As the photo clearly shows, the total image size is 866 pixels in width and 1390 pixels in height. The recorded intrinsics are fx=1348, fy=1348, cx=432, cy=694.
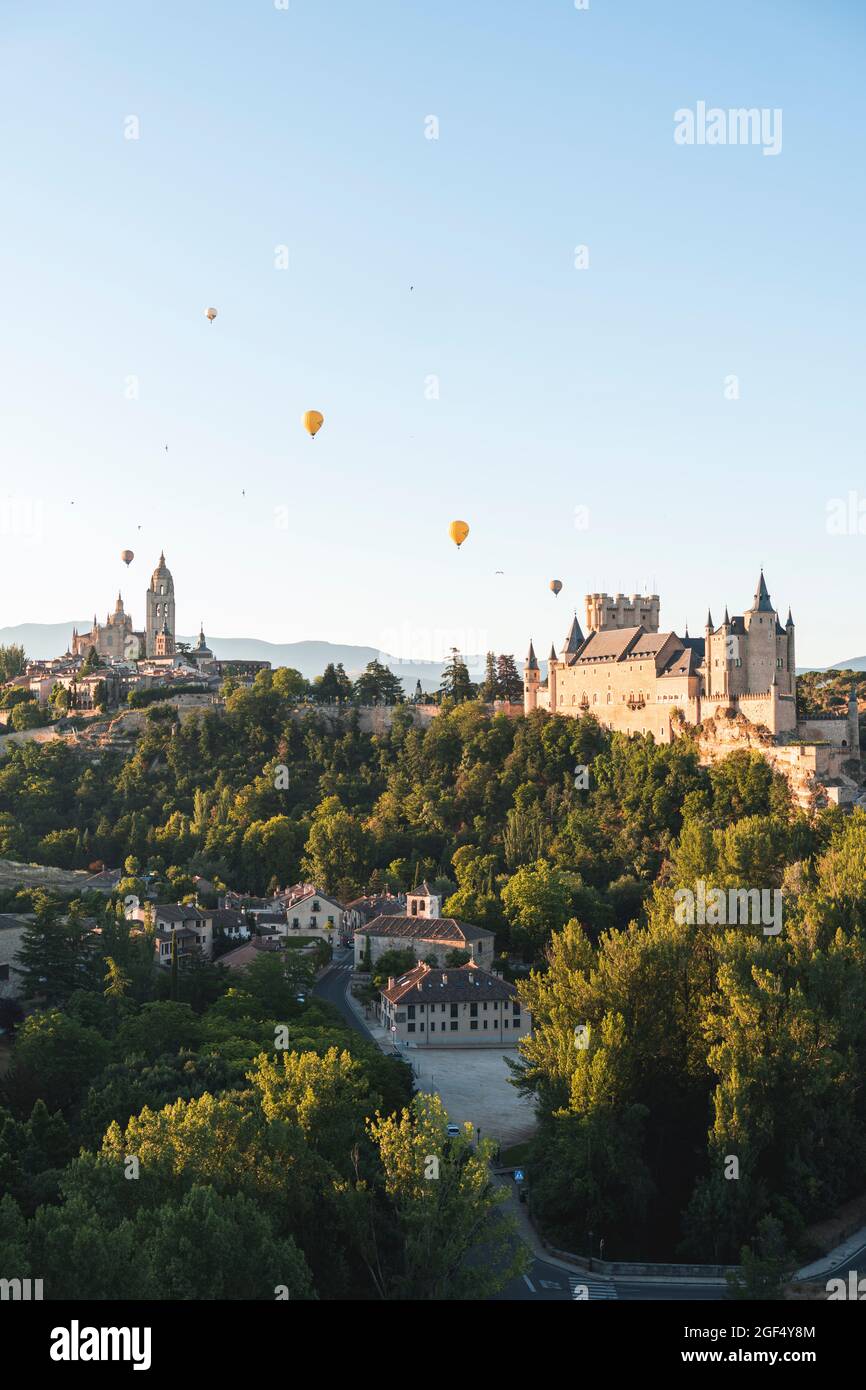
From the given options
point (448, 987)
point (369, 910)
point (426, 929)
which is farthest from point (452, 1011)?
point (369, 910)

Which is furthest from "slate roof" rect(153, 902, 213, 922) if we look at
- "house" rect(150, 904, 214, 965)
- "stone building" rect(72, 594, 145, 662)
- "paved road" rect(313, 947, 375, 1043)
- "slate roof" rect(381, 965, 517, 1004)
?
"stone building" rect(72, 594, 145, 662)

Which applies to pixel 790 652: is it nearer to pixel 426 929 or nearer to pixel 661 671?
pixel 661 671

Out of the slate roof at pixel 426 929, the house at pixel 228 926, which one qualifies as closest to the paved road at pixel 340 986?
the slate roof at pixel 426 929

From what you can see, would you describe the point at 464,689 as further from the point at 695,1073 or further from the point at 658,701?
the point at 695,1073

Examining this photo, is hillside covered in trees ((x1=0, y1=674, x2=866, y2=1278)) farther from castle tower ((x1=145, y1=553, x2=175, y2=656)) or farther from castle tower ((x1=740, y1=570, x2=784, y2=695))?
castle tower ((x1=145, y1=553, x2=175, y2=656))

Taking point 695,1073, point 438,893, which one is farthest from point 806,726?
point 695,1073
